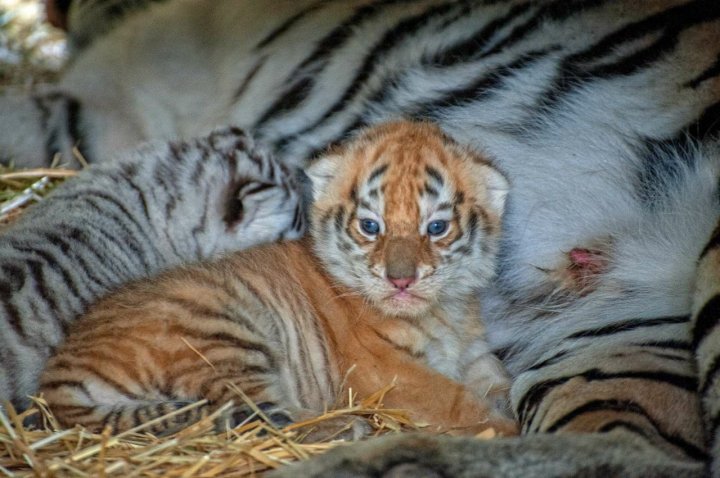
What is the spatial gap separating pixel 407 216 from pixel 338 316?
28cm

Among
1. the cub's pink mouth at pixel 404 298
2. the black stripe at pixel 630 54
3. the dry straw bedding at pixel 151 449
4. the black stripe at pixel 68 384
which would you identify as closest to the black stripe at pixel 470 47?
the black stripe at pixel 630 54

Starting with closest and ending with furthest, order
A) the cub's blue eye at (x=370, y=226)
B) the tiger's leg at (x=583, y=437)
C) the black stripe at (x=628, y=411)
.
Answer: the tiger's leg at (x=583, y=437) → the black stripe at (x=628, y=411) → the cub's blue eye at (x=370, y=226)

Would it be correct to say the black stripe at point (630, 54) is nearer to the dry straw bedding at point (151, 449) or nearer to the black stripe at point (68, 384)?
the dry straw bedding at point (151, 449)

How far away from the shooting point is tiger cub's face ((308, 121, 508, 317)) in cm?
221

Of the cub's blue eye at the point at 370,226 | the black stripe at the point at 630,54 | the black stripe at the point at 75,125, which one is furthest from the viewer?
the black stripe at the point at 75,125

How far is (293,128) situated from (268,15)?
35cm

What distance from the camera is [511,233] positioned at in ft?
8.11

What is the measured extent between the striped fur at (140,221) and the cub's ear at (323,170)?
0.24m

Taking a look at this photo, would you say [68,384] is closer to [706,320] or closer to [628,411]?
[628,411]

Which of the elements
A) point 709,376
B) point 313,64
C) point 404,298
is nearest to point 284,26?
point 313,64

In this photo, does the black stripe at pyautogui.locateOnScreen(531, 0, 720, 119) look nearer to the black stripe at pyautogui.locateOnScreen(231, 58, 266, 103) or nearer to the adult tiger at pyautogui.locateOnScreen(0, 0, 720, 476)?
the adult tiger at pyautogui.locateOnScreen(0, 0, 720, 476)

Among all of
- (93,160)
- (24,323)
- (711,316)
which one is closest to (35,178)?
(93,160)

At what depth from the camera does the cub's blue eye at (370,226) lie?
88.6 inches

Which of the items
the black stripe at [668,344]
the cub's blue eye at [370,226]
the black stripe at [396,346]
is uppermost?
the cub's blue eye at [370,226]
